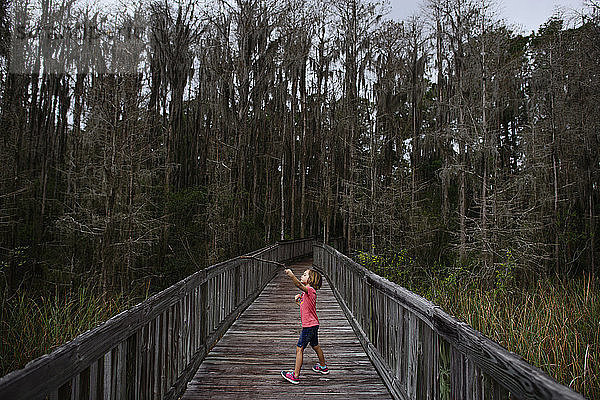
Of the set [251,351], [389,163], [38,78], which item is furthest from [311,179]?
[251,351]

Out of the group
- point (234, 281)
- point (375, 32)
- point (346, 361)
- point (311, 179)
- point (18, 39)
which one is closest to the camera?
point (346, 361)

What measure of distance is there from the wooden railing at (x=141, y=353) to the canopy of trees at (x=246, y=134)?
615 cm

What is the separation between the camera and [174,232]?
1797cm

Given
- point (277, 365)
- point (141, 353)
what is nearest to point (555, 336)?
point (277, 365)

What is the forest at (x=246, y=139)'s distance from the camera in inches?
484

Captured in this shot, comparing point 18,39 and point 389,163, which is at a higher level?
point 18,39

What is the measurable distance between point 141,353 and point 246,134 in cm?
1565

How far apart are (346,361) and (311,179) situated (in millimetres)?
24491

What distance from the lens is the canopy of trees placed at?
41.6 ft

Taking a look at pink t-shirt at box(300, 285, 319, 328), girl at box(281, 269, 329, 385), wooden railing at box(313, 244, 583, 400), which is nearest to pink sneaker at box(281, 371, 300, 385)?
girl at box(281, 269, 329, 385)

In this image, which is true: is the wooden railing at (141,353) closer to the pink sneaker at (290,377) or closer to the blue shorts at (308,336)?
the pink sneaker at (290,377)

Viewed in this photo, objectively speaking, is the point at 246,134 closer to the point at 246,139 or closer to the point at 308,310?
the point at 246,139

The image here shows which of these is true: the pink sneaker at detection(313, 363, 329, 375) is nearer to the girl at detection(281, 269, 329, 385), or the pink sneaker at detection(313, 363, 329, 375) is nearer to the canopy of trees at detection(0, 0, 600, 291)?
the girl at detection(281, 269, 329, 385)

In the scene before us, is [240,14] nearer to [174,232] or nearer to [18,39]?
[18,39]
